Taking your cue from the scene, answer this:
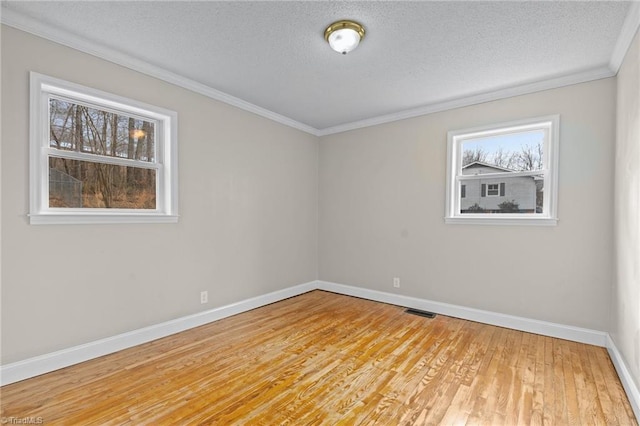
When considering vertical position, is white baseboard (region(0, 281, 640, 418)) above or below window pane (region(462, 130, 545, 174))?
below

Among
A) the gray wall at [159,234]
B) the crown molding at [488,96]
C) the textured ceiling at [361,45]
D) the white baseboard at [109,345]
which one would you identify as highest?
the textured ceiling at [361,45]

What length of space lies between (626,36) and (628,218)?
138 cm

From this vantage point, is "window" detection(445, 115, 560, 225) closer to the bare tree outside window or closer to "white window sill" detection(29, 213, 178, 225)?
"white window sill" detection(29, 213, 178, 225)

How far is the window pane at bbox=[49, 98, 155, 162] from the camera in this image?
8.21 ft

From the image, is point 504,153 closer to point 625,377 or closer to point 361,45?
point 361,45

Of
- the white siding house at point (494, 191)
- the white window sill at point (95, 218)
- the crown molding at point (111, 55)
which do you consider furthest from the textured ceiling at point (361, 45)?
the white window sill at point (95, 218)

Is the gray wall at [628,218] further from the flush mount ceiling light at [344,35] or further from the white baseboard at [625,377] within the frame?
the flush mount ceiling light at [344,35]

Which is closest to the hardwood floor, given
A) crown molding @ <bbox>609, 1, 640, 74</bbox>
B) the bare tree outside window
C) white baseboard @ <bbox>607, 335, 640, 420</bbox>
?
white baseboard @ <bbox>607, 335, 640, 420</bbox>

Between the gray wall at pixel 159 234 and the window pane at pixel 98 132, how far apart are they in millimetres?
227

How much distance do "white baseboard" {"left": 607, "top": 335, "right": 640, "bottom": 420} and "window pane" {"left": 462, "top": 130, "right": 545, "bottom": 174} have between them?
180 cm

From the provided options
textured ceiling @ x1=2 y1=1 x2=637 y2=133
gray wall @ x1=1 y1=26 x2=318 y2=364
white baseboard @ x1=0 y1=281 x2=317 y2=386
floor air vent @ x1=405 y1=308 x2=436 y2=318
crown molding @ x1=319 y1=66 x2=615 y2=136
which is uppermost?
textured ceiling @ x1=2 y1=1 x2=637 y2=133

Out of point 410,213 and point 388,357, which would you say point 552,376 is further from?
point 410,213

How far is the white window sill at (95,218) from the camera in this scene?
2.33 meters

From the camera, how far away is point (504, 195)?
3.47m
